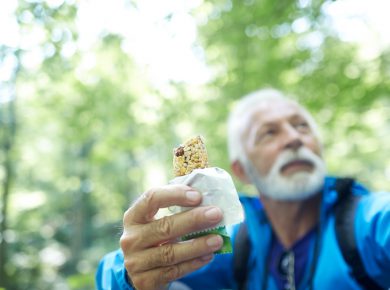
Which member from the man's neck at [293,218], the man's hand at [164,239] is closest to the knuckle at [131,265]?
the man's hand at [164,239]

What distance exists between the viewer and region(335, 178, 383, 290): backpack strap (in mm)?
1997

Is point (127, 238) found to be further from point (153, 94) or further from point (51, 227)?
point (51, 227)

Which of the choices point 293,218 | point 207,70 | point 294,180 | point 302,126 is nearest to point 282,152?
point 294,180

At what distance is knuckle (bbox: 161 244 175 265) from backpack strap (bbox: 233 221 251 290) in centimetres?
137

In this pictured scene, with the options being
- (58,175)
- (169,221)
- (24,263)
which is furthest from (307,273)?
(58,175)

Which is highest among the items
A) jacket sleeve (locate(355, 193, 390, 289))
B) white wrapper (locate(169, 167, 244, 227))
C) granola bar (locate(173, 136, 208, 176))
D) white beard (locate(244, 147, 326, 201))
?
white beard (locate(244, 147, 326, 201))

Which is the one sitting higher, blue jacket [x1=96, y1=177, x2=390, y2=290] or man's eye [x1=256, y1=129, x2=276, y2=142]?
man's eye [x1=256, y1=129, x2=276, y2=142]

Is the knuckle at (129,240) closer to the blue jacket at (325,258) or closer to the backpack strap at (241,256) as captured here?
the blue jacket at (325,258)

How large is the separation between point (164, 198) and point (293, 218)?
1.84 m

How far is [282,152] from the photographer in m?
2.72

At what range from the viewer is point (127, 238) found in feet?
4.39

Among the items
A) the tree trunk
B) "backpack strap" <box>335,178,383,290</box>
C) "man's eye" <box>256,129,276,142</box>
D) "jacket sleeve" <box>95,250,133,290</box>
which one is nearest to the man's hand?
"jacket sleeve" <box>95,250,133,290</box>

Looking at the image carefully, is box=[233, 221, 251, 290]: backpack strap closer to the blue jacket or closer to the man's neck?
the blue jacket

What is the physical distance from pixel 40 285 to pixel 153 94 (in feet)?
48.8
